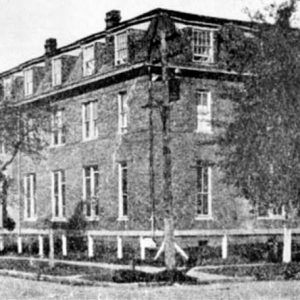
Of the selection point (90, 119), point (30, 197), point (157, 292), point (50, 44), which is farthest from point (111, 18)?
point (157, 292)

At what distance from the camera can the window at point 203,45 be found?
1171 inches

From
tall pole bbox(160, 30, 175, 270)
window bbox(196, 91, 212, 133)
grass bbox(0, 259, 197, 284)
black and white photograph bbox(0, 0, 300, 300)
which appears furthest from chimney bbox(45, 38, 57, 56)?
tall pole bbox(160, 30, 175, 270)

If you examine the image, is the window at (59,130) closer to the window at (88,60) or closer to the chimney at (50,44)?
the window at (88,60)

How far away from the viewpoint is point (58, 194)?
1366 inches

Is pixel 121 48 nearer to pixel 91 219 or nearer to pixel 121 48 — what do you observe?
pixel 121 48

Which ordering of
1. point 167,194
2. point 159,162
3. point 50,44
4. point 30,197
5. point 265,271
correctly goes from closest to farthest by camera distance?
point 167,194, point 265,271, point 159,162, point 30,197, point 50,44

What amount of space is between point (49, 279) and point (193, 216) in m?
10.2

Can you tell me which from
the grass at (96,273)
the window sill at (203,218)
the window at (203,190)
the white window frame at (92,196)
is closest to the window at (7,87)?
the white window frame at (92,196)

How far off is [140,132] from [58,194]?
7.39 m

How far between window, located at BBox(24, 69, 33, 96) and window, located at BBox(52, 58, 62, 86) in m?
2.42

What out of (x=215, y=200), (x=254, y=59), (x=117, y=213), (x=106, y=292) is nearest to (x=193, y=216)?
(x=215, y=200)

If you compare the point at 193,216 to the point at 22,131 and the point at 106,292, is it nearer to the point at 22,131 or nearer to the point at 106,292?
the point at 22,131

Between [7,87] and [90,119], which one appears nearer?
[90,119]

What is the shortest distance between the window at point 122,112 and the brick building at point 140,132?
40 mm
